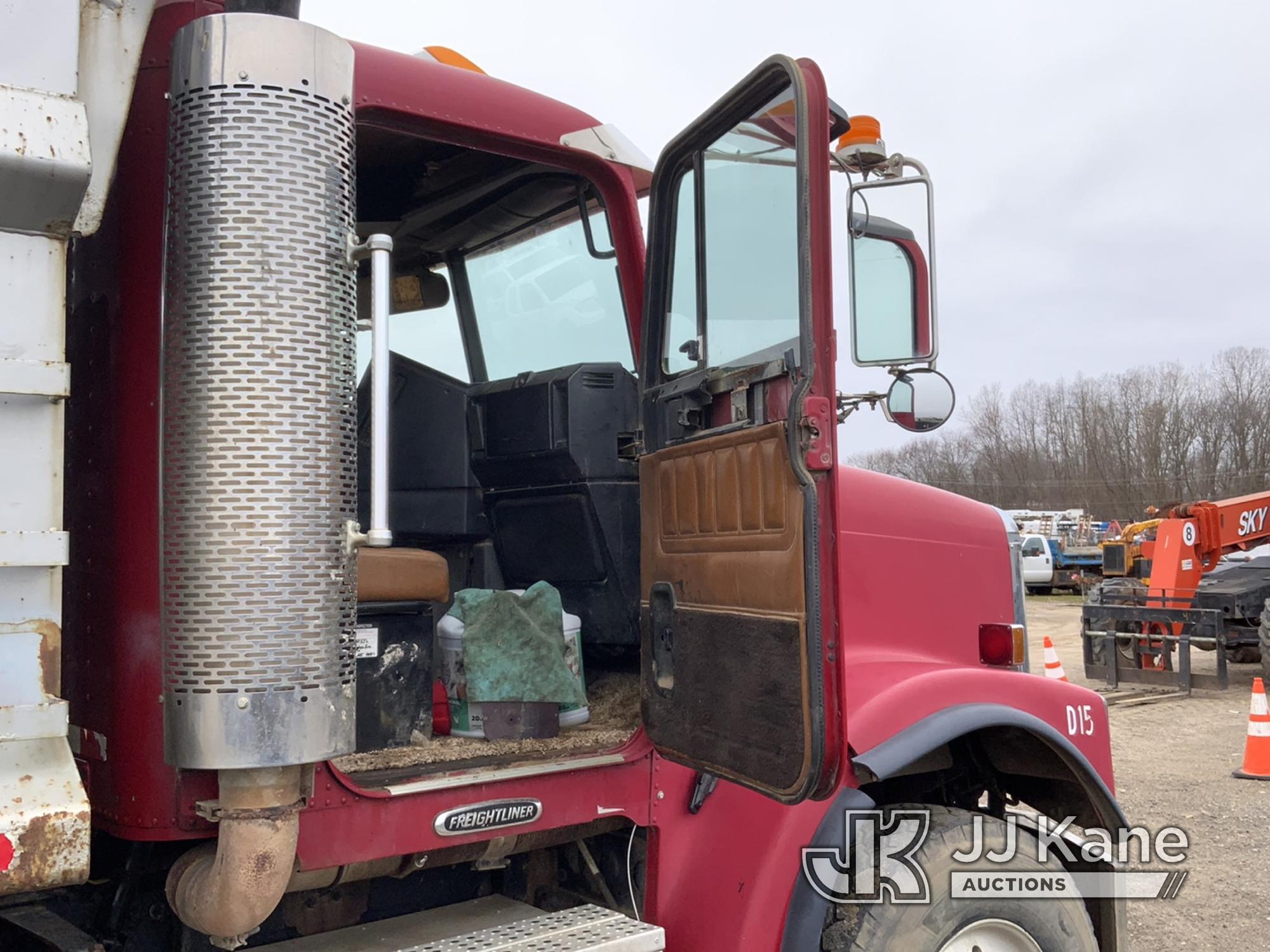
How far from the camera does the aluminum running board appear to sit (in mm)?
2363

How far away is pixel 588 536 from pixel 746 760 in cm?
116

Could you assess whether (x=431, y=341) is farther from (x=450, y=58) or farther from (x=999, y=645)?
(x=999, y=645)

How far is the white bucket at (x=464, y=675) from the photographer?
9.41 feet

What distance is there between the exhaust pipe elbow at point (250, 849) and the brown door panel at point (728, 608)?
0.88m

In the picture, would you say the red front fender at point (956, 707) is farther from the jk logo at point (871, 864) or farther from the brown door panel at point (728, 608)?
the brown door panel at point (728, 608)

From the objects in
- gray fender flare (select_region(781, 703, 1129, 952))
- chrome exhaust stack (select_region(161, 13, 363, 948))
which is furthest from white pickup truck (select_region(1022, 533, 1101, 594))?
chrome exhaust stack (select_region(161, 13, 363, 948))

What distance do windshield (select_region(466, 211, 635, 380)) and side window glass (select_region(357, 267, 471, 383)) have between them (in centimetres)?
9

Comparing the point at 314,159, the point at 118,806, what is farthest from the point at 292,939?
the point at 314,159

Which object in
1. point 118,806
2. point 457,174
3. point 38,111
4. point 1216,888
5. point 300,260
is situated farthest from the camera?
point 1216,888

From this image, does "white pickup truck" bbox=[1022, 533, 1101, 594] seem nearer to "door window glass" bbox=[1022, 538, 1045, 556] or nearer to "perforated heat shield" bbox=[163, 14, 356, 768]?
"door window glass" bbox=[1022, 538, 1045, 556]

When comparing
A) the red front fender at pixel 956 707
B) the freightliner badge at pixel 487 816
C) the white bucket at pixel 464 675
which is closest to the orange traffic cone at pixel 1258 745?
the red front fender at pixel 956 707

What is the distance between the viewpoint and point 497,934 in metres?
2.43

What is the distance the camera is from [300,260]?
6.50ft

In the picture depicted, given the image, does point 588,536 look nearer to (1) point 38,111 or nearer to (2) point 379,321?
(2) point 379,321
